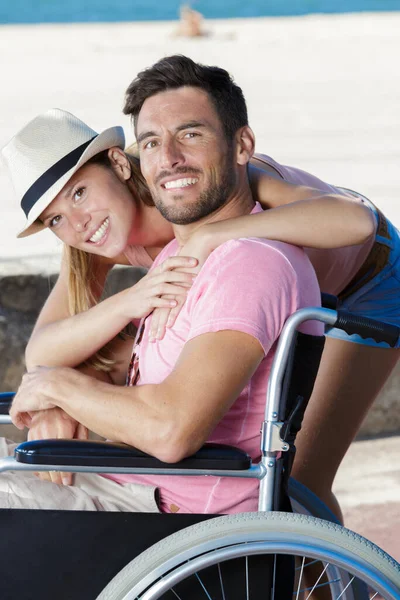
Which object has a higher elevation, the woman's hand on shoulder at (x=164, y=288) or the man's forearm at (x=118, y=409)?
the woman's hand on shoulder at (x=164, y=288)

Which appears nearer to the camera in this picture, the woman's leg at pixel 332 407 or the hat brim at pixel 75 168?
the hat brim at pixel 75 168

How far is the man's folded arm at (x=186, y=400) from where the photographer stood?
196 cm

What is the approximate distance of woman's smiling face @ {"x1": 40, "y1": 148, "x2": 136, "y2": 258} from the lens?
258 centimetres

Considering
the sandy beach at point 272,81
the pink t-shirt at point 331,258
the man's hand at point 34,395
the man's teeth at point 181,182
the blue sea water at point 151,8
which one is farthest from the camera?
the blue sea water at point 151,8

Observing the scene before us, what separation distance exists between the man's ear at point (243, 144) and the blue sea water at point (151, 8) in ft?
113

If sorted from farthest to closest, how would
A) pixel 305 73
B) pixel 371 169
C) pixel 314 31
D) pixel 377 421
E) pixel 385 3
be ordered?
pixel 385 3, pixel 314 31, pixel 305 73, pixel 371 169, pixel 377 421

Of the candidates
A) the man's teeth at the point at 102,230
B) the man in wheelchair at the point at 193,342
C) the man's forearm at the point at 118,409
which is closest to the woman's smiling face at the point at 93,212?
the man's teeth at the point at 102,230

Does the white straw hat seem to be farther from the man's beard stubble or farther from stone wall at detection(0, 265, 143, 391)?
stone wall at detection(0, 265, 143, 391)

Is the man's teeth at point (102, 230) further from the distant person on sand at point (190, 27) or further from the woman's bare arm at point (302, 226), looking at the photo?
the distant person on sand at point (190, 27)

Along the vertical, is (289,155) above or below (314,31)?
below

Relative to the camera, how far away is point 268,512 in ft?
6.18

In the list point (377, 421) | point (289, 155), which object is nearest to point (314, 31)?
point (289, 155)

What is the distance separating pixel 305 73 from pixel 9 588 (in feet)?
42.9

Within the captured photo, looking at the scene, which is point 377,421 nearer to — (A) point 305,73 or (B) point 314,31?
(A) point 305,73
